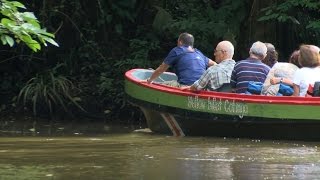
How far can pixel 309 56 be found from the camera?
7996 mm

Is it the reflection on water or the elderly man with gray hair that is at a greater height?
the elderly man with gray hair

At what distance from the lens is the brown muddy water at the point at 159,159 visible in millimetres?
5152

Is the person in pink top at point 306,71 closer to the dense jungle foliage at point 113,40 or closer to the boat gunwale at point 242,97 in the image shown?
the boat gunwale at point 242,97

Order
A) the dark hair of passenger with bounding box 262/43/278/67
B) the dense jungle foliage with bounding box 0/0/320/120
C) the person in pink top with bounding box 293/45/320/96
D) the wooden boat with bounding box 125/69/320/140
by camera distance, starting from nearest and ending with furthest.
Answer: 1. the wooden boat with bounding box 125/69/320/140
2. the person in pink top with bounding box 293/45/320/96
3. the dark hair of passenger with bounding box 262/43/278/67
4. the dense jungle foliage with bounding box 0/0/320/120

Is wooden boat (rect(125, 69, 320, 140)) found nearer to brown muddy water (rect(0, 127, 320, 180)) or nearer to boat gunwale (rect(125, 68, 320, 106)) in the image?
boat gunwale (rect(125, 68, 320, 106))

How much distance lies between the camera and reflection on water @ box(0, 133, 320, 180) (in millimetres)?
5156

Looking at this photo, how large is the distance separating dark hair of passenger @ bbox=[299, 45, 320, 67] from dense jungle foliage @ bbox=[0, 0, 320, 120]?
3153 mm

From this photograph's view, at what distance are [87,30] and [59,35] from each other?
60 cm

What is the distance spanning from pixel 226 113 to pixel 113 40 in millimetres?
6658

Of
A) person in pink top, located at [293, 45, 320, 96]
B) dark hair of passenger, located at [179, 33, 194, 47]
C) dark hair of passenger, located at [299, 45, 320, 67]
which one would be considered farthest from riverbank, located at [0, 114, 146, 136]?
dark hair of passenger, located at [299, 45, 320, 67]

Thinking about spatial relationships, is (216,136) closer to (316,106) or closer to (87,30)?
(316,106)

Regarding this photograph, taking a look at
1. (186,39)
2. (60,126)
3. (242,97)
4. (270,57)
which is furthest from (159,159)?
(60,126)

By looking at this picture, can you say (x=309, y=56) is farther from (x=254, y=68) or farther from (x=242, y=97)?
Answer: (x=242, y=97)

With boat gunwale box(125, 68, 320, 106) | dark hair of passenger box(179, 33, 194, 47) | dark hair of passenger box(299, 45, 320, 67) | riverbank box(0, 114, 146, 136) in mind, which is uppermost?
dark hair of passenger box(179, 33, 194, 47)
